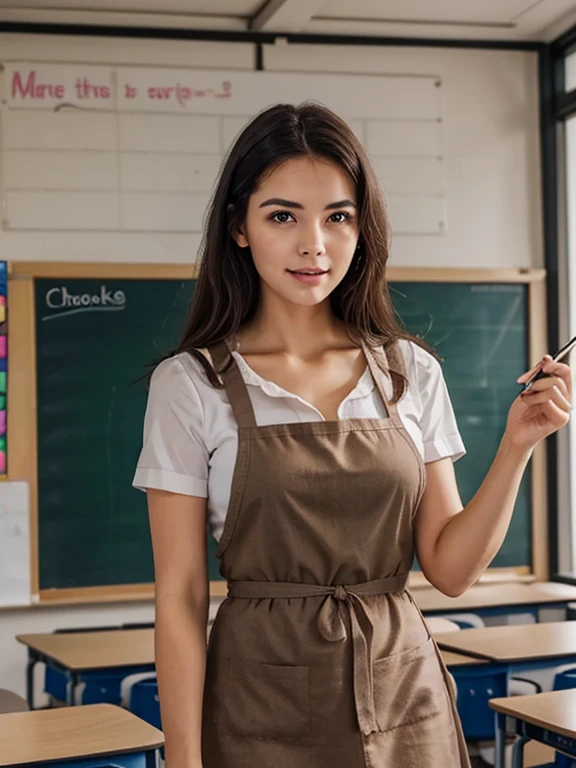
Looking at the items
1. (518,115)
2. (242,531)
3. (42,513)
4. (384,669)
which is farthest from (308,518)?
(518,115)

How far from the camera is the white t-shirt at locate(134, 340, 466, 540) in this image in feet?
4.52

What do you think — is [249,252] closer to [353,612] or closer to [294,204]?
[294,204]

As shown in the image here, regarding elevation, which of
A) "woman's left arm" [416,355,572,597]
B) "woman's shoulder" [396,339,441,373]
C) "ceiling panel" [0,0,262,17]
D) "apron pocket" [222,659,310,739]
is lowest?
"apron pocket" [222,659,310,739]

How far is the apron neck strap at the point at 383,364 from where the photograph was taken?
1461mm

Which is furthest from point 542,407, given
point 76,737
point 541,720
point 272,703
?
point 76,737

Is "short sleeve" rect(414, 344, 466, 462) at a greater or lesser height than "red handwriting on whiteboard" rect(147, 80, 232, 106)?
lesser

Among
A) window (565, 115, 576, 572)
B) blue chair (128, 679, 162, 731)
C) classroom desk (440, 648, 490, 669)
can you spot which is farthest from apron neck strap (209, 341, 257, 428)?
window (565, 115, 576, 572)

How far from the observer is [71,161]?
4691mm

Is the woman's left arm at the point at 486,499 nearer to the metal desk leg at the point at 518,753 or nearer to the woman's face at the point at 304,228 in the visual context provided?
the woman's face at the point at 304,228

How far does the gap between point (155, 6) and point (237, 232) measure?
3.41 m

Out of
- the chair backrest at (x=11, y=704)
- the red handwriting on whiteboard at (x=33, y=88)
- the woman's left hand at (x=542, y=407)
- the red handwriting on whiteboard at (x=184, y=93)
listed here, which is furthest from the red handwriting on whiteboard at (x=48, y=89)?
the woman's left hand at (x=542, y=407)

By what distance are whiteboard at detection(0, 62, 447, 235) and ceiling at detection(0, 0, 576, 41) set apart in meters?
0.20

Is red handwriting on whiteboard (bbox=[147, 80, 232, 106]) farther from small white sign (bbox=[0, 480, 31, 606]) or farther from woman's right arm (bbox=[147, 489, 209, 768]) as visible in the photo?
woman's right arm (bbox=[147, 489, 209, 768])

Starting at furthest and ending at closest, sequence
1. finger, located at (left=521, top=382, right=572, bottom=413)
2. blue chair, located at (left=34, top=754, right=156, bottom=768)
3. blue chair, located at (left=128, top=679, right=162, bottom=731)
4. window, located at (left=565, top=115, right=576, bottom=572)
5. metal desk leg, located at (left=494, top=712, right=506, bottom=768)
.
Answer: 1. window, located at (left=565, top=115, right=576, bottom=572)
2. blue chair, located at (left=128, top=679, right=162, bottom=731)
3. metal desk leg, located at (left=494, top=712, right=506, bottom=768)
4. blue chair, located at (left=34, top=754, right=156, bottom=768)
5. finger, located at (left=521, top=382, right=572, bottom=413)
